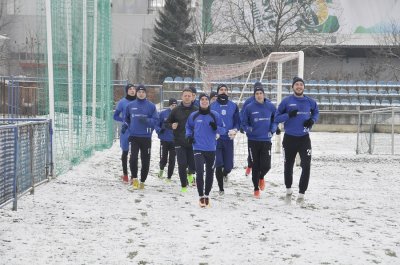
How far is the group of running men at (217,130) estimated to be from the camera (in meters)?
8.77

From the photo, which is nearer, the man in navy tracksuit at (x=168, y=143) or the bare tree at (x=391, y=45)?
the man in navy tracksuit at (x=168, y=143)

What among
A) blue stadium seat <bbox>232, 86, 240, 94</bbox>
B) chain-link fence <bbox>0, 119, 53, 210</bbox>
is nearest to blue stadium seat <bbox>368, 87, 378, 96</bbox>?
blue stadium seat <bbox>232, 86, 240, 94</bbox>

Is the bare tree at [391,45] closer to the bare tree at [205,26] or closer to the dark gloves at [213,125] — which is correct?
the bare tree at [205,26]

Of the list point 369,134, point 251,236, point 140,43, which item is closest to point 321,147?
point 369,134

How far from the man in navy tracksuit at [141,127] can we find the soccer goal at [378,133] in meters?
9.01

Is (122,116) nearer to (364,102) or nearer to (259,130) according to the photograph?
(259,130)

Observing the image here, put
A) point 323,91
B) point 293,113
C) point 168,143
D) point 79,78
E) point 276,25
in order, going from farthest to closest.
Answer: point 323,91 < point 276,25 < point 79,78 < point 168,143 < point 293,113

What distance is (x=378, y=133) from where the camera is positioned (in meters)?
18.0

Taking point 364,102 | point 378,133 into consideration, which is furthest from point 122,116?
point 364,102

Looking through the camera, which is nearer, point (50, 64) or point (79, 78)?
point (50, 64)

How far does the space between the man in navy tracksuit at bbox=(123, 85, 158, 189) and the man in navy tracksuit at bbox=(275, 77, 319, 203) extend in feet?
7.74

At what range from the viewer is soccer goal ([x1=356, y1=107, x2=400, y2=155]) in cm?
1773

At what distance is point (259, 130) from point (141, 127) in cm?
202

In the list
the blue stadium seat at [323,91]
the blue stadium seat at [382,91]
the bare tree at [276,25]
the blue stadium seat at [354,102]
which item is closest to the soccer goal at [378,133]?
the bare tree at [276,25]
